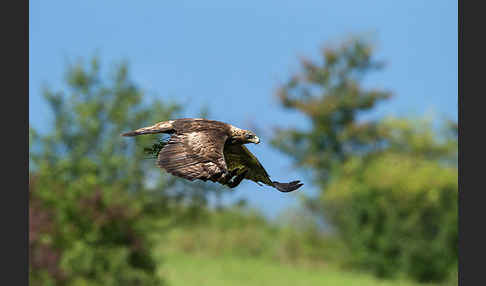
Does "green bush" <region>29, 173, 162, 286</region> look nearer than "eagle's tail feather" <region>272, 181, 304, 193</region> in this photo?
No

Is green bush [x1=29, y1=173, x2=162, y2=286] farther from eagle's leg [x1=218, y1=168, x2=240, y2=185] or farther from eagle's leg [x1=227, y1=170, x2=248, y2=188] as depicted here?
eagle's leg [x1=218, y1=168, x2=240, y2=185]

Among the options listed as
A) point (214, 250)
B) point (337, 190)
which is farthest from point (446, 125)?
point (214, 250)

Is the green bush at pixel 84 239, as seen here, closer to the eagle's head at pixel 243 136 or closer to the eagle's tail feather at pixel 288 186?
the eagle's tail feather at pixel 288 186

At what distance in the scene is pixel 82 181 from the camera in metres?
10.9

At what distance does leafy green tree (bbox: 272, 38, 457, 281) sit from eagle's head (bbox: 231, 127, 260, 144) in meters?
15.9

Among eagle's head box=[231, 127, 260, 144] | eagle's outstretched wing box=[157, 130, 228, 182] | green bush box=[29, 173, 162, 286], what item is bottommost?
green bush box=[29, 173, 162, 286]

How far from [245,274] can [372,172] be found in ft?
18.5

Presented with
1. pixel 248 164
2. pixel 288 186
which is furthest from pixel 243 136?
pixel 288 186

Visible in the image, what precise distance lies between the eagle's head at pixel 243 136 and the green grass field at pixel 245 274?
12.0 m

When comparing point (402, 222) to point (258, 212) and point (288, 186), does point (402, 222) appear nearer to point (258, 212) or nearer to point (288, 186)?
point (258, 212)

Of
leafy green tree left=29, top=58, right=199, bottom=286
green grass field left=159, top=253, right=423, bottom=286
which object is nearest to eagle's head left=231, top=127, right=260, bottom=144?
leafy green tree left=29, top=58, right=199, bottom=286

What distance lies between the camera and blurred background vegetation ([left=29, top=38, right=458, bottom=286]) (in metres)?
10.8

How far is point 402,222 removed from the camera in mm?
17906

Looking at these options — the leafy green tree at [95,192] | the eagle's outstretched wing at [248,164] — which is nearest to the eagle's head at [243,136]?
the eagle's outstretched wing at [248,164]
